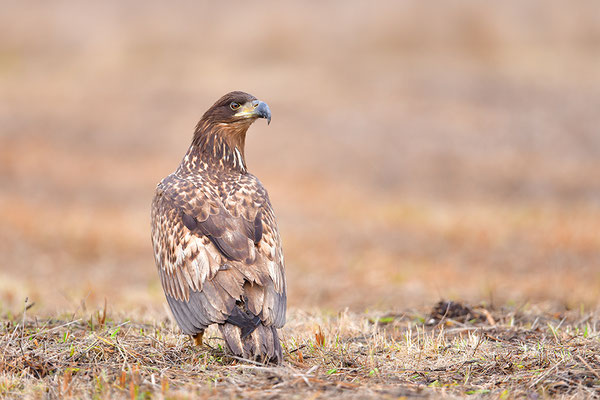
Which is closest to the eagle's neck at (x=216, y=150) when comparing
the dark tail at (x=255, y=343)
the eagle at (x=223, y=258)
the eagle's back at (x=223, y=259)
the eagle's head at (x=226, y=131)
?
the eagle's head at (x=226, y=131)

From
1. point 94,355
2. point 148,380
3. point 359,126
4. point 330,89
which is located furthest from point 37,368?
point 330,89

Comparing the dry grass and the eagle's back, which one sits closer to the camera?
the dry grass

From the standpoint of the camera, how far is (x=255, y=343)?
4.39m

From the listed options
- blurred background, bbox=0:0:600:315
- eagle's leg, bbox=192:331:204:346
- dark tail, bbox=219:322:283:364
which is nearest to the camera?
dark tail, bbox=219:322:283:364

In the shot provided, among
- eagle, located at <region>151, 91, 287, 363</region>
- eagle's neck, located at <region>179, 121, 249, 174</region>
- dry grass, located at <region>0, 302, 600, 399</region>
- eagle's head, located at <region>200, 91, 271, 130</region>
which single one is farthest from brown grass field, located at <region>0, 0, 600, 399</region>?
eagle's head, located at <region>200, 91, 271, 130</region>

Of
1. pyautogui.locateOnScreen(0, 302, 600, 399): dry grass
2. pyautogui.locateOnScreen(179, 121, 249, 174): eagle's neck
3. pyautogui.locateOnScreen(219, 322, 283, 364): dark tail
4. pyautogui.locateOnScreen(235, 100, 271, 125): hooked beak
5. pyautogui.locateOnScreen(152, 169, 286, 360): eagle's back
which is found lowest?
pyautogui.locateOnScreen(0, 302, 600, 399): dry grass

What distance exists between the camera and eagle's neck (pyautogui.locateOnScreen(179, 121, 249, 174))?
6.05m

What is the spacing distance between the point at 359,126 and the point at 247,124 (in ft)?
49.5

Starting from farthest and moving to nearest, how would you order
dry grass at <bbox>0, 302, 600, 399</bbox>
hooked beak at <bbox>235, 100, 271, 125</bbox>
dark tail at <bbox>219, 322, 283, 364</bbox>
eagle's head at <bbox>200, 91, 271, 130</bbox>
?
1. eagle's head at <bbox>200, 91, 271, 130</bbox>
2. hooked beak at <bbox>235, 100, 271, 125</bbox>
3. dark tail at <bbox>219, 322, 283, 364</bbox>
4. dry grass at <bbox>0, 302, 600, 399</bbox>

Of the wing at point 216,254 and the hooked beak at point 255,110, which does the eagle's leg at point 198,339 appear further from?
the hooked beak at point 255,110

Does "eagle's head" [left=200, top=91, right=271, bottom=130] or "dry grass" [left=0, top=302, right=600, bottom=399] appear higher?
"eagle's head" [left=200, top=91, right=271, bottom=130]

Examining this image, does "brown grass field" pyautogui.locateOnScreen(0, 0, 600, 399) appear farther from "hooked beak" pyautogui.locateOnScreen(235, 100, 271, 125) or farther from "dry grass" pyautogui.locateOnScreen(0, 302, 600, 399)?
"hooked beak" pyautogui.locateOnScreen(235, 100, 271, 125)

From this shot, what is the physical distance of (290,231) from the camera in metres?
14.2

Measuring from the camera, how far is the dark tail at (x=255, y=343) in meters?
4.36
